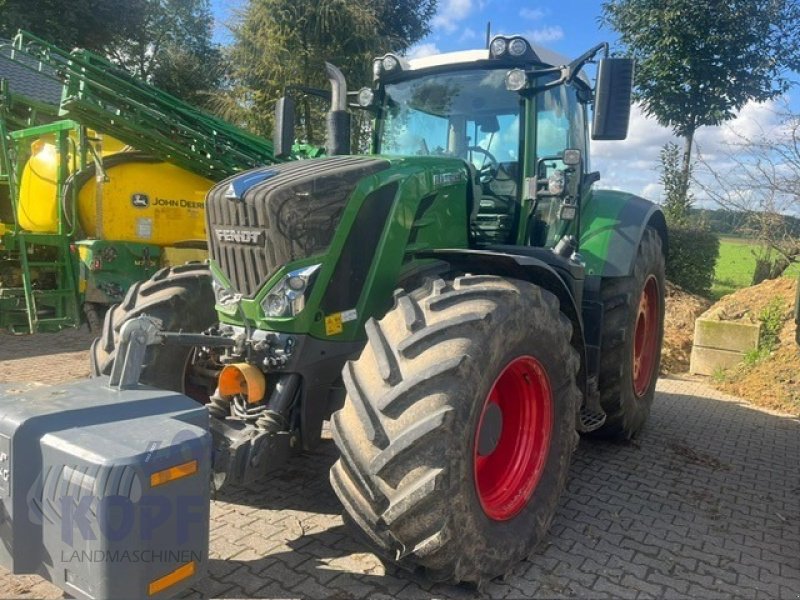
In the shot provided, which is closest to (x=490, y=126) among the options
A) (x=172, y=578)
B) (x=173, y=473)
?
(x=173, y=473)

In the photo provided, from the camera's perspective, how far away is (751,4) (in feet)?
39.5

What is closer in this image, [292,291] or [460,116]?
[292,291]

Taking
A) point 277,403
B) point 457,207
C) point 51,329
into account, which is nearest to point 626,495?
point 457,207

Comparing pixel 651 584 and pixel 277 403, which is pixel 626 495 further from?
pixel 277 403

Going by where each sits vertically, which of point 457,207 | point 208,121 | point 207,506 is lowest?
point 207,506

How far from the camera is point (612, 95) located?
3455 mm

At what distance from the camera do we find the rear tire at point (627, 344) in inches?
165

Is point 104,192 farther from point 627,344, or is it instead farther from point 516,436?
point 516,436

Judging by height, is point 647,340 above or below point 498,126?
below

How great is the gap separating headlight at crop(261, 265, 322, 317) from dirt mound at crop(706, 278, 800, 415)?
5.91 meters

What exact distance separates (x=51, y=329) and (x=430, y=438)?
6.95 m

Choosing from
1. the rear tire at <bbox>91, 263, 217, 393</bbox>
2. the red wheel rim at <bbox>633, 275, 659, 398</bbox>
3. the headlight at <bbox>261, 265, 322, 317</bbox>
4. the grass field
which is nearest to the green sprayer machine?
the rear tire at <bbox>91, 263, 217, 393</bbox>

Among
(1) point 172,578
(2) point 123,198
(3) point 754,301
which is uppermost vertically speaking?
(2) point 123,198

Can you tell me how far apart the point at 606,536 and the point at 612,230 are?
1.99m
